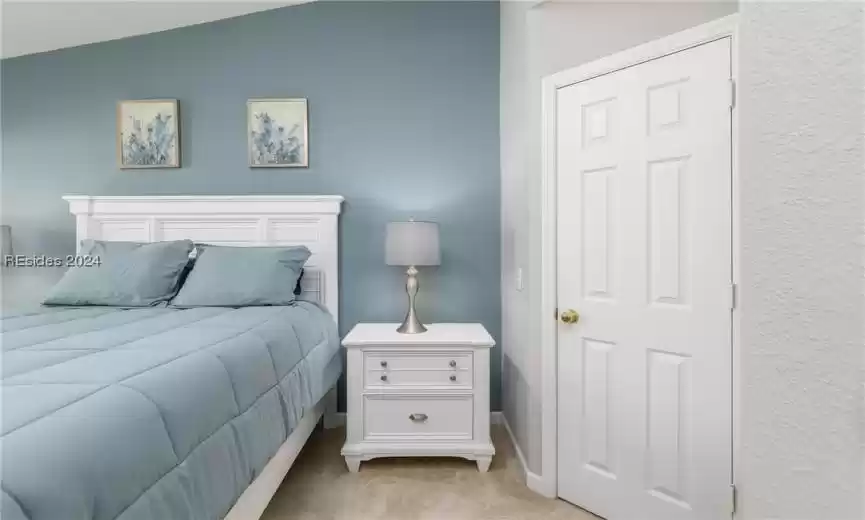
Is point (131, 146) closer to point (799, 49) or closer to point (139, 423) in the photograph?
point (139, 423)

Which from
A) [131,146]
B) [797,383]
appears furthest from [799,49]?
[131,146]

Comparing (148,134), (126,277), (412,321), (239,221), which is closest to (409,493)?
(412,321)

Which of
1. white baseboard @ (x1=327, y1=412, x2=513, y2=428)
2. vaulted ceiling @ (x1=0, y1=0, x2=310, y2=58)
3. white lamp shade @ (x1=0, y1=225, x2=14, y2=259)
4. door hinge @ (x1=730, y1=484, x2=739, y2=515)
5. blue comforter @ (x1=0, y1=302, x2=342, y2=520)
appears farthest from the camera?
white baseboard @ (x1=327, y1=412, x2=513, y2=428)

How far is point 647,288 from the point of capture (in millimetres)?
1841

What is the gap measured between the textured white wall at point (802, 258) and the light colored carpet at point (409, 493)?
163 centimetres

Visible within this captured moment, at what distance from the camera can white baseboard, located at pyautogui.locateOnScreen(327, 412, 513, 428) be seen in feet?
9.57

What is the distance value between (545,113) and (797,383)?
5.90 ft

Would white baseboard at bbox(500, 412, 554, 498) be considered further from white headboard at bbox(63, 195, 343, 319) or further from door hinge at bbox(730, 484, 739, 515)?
white headboard at bbox(63, 195, 343, 319)

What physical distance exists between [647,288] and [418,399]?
1154 millimetres

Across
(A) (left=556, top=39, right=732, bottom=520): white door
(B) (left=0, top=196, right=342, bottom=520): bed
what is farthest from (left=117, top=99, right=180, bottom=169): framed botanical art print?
(A) (left=556, top=39, right=732, bottom=520): white door

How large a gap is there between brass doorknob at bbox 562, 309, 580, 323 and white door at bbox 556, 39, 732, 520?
0.06 ft

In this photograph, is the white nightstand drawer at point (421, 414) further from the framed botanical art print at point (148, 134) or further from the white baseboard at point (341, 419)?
the framed botanical art print at point (148, 134)

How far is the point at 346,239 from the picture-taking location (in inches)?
117

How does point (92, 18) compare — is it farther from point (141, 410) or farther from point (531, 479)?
point (531, 479)
